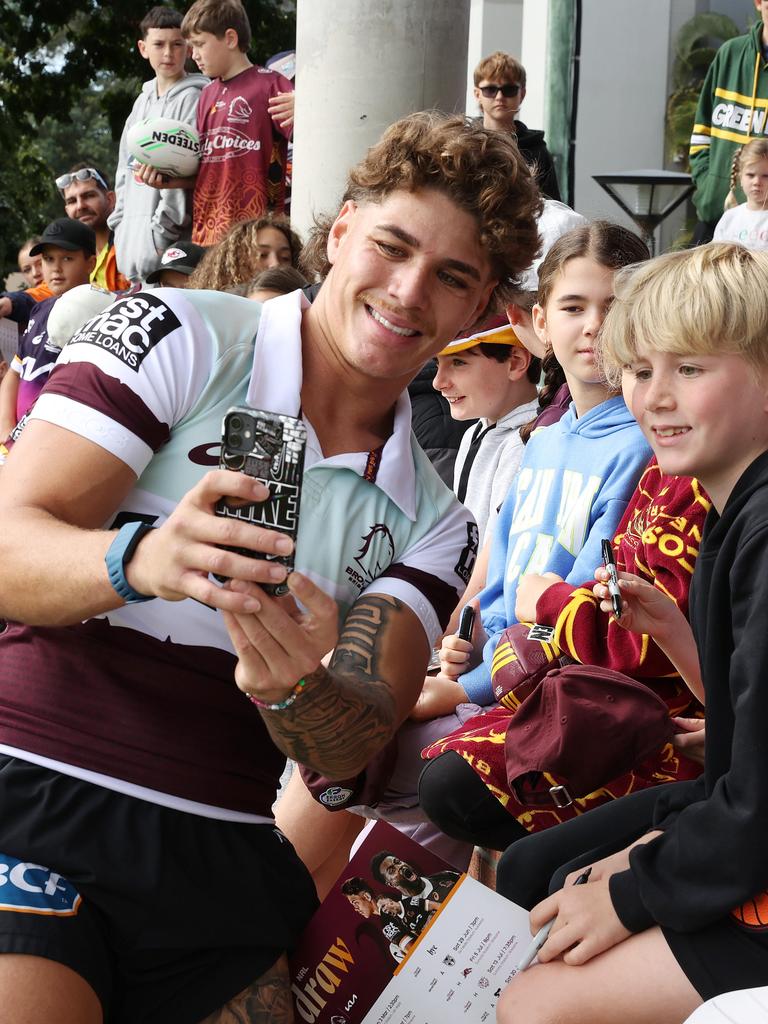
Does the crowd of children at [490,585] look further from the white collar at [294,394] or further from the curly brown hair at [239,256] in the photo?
the curly brown hair at [239,256]

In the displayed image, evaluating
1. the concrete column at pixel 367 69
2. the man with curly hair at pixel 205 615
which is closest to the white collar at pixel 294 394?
the man with curly hair at pixel 205 615

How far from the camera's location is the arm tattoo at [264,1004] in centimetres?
230

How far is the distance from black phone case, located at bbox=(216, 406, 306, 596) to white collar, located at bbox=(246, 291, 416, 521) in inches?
21.1

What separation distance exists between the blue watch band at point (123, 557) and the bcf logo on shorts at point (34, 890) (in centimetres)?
56

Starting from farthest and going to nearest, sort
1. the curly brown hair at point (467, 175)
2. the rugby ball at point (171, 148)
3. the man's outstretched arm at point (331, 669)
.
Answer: the rugby ball at point (171, 148), the curly brown hair at point (467, 175), the man's outstretched arm at point (331, 669)

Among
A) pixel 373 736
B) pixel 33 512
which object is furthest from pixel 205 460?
pixel 373 736

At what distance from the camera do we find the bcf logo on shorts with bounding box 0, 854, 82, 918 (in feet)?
6.97

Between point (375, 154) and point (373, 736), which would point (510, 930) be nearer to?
point (373, 736)

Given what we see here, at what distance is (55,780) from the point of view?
7.29ft

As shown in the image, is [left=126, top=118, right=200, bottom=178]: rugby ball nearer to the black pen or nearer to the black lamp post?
the black lamp post

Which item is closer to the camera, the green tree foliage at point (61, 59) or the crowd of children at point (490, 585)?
the crowd of children at point (490, 585)

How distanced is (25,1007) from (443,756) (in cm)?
116

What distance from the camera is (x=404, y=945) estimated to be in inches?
95.0

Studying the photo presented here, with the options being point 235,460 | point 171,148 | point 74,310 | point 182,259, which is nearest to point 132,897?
point 235,460
